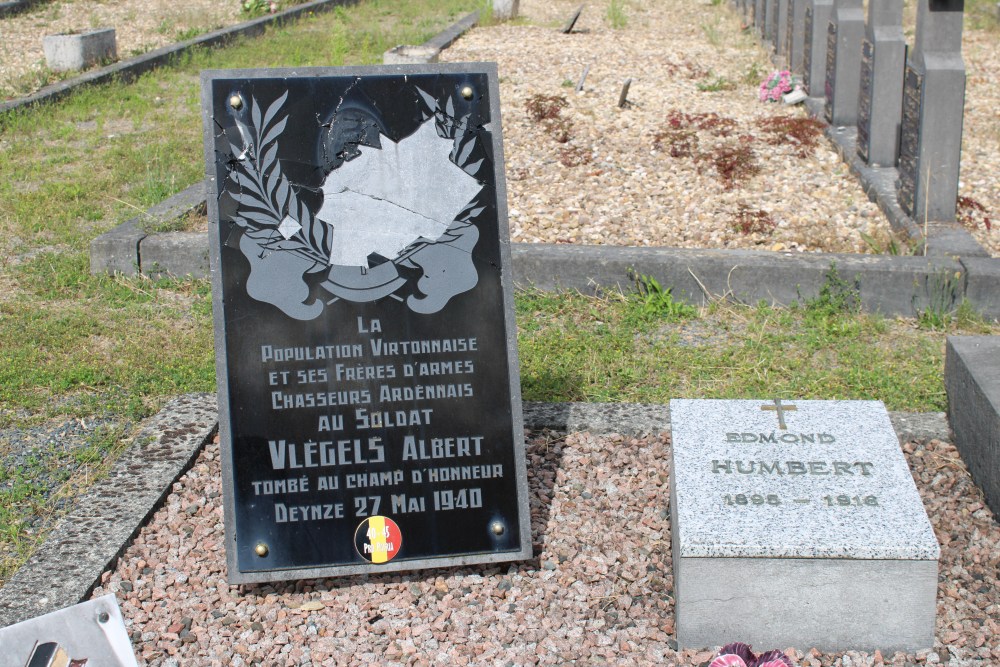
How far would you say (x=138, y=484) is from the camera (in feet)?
13.3

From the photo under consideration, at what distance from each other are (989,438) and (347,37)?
13196 mm

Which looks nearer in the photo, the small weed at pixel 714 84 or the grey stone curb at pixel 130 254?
the grey stone curb at pixel 130 254

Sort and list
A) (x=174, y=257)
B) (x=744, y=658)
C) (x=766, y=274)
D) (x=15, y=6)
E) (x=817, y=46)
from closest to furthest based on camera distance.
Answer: (x=744, y=658) → (x=766, y=274) → (x=174, y=257) → (x=817, y=46) → (x=15, y=6)

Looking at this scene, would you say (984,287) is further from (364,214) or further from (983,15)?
(983,15)

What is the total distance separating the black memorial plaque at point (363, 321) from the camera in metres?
3.35

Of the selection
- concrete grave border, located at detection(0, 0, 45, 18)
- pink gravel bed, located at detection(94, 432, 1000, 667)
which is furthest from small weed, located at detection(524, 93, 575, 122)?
concrete grave border, located at detection(0, 0, 45, 18)

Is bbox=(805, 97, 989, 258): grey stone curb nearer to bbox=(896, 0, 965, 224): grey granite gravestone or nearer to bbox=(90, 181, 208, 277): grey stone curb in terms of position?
bbox=(896, 0, 965, 224): grey granite gravestone

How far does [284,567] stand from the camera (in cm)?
344

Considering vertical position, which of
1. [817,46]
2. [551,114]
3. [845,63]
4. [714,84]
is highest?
[817,46]

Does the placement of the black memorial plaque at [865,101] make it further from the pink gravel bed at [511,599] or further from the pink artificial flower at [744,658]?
the pink artificial flower at [744,658]

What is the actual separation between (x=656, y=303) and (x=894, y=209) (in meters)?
2.24

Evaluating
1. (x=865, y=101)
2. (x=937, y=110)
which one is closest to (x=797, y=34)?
(x=865, y=101)

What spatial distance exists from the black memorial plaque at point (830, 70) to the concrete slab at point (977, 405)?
5.34m

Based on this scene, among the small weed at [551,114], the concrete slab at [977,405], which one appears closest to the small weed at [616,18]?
the small weed at [551,114]
